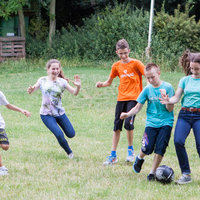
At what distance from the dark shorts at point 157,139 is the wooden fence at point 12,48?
24.6 meters

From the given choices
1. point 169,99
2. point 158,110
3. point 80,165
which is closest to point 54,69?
point 80,165

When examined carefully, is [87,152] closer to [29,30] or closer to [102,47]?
[102,47]

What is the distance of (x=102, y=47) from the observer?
95.1ft

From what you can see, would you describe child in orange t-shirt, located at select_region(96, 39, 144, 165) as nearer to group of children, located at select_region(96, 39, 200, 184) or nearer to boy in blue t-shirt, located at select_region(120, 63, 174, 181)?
group of children, located at select_region(96, 39, 200, 184)

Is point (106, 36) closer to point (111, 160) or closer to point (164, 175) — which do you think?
point (111, 160)

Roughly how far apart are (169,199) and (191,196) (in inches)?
13.9

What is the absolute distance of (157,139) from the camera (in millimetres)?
6281

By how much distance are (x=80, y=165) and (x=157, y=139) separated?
159 centimetres

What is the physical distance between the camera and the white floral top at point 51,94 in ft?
25.1

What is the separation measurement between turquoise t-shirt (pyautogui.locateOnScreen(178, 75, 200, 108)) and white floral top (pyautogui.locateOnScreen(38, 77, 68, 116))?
7.96ft

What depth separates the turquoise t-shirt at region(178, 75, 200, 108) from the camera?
6.09 metres

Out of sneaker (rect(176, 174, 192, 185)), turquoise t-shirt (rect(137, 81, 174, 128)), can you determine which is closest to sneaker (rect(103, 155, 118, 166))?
turquoise t-shirt (rect(137, 81, 174, 128))

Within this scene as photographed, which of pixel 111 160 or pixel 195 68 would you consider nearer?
pixel 195 68

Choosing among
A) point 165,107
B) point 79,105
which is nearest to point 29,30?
point 79,105
